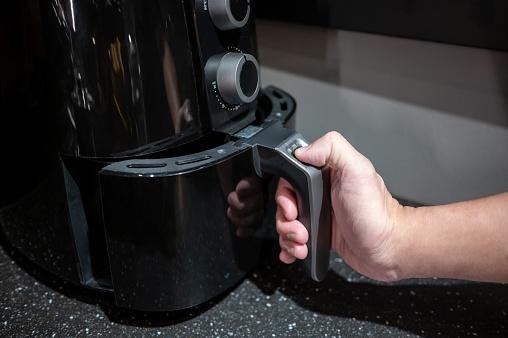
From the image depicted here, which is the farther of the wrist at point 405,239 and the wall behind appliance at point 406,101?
the wall behind appliance at point 406,101

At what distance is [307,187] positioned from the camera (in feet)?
1.53

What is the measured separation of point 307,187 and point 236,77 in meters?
0.11

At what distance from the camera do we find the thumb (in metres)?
0.47

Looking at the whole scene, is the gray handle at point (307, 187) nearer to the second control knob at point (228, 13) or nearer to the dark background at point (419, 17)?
the second control knob at point (228, 13)

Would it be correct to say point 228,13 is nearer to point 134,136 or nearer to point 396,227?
point 134,136

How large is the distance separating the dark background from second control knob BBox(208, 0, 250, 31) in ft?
0.65

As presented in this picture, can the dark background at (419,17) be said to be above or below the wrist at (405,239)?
above

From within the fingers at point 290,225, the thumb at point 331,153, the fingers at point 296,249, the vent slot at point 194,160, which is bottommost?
the fingers at point 296,249

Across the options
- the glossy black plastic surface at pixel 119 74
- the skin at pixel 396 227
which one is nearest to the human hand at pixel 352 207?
the skin at pixel 396 227

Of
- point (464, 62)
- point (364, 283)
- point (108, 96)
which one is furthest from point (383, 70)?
point (108, 96)

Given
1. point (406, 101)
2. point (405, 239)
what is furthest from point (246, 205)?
point (406, 101)

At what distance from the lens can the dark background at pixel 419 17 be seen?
56 cm

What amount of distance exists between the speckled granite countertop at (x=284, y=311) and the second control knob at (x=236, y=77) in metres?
0.20

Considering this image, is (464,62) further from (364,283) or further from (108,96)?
(108,96)
